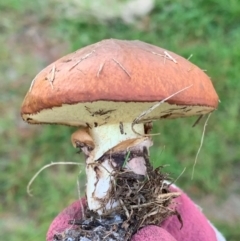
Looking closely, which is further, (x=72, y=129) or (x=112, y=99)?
(x=72, y=129)

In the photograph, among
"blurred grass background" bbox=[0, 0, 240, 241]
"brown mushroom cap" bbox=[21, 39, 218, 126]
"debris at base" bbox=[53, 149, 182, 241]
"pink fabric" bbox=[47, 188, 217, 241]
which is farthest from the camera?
"blurred grass background" bbox=[0, 0, 240, 241]

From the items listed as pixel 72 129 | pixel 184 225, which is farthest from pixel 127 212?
pixel 72 129

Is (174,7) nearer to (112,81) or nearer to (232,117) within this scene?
(232,117)

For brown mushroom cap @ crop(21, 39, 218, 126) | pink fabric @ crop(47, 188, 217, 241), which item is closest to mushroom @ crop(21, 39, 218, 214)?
brown mushroom cap @ crop(21, 39, 218, 126)

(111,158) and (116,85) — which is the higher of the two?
(116,85)

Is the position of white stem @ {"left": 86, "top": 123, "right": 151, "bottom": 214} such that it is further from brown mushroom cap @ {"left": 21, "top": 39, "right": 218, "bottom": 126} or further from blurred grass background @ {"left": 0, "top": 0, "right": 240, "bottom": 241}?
blurred grass background @ {"left": 0, "top": 0, "right": 240, "bottom": 241}

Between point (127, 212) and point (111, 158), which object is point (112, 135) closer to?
point (111, 158)
